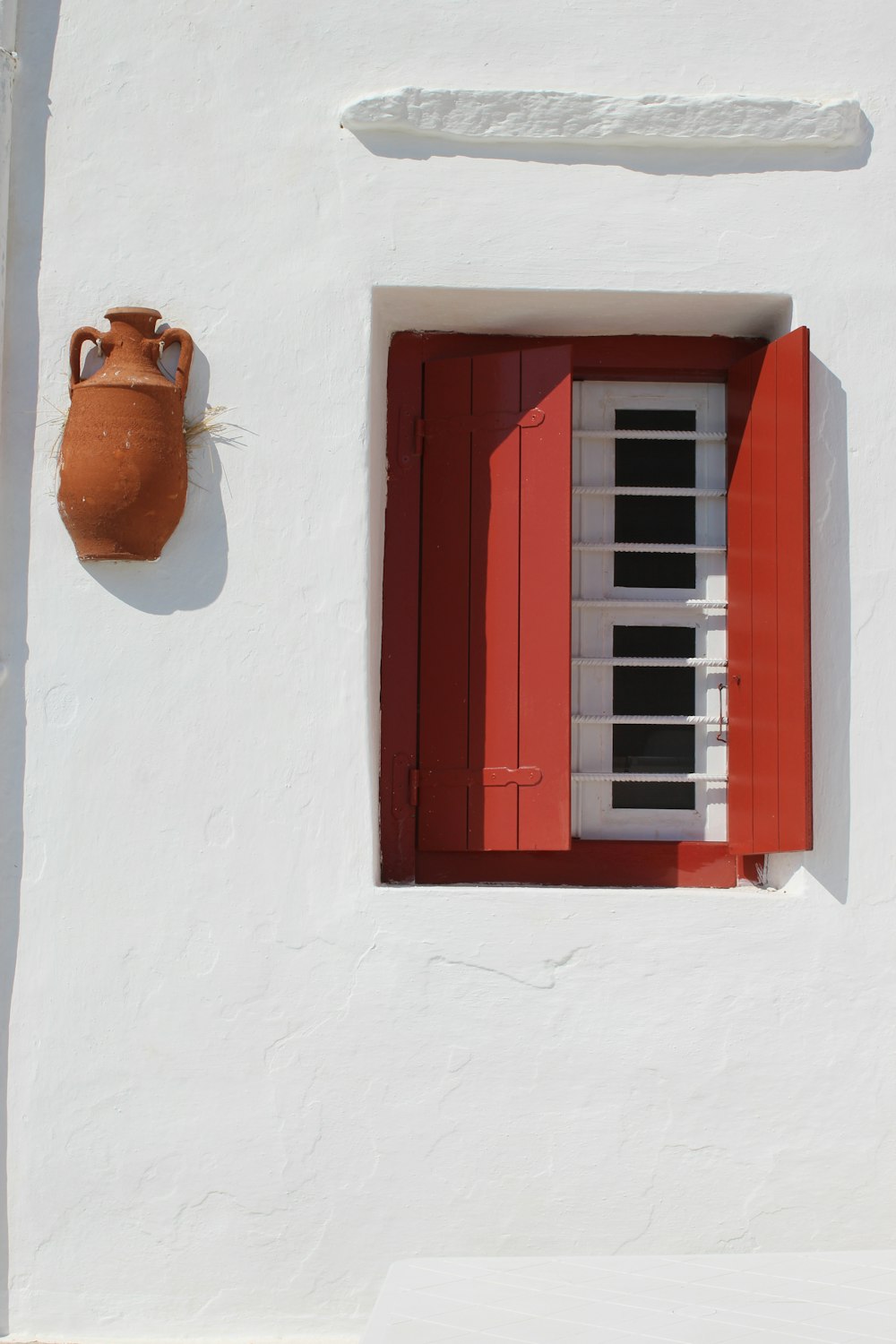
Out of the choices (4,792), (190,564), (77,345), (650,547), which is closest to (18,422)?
(77,345)

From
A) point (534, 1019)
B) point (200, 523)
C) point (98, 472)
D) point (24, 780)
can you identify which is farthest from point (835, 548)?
point (24, 780)

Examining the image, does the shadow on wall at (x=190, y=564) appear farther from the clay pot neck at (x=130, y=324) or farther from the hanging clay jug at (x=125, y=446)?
the clay pot neck at (x=130, y=324)

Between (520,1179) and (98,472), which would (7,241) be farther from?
(520,1179)

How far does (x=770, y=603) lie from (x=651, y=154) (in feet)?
4.09

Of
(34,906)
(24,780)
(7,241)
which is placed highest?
(7,241)

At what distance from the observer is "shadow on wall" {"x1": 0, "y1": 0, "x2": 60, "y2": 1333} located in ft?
11.1

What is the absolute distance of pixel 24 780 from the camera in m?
3.39

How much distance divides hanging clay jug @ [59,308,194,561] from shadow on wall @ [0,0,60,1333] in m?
0.15

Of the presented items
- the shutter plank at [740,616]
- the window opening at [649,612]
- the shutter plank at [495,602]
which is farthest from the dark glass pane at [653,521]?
the shutter plank at [495,602]

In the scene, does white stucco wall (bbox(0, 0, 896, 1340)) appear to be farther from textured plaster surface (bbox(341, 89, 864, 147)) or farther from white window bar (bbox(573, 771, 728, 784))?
white window bar (bbox(573, 771, 728, 784))

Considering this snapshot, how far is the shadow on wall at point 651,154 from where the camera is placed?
3508 mm

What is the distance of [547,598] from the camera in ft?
11.6

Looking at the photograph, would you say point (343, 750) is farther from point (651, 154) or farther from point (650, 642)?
point (651, 154)

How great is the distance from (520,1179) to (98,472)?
81.6 inches
